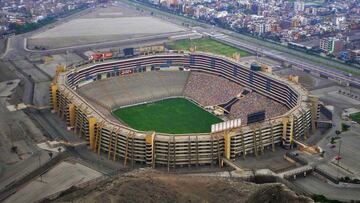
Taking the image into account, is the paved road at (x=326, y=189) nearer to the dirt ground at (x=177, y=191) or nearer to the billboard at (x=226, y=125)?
the billboard at (x=226, y=125)

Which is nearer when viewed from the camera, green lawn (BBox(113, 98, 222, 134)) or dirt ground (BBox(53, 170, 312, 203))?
dirt ground (BBox(53, 170, 312, 203))

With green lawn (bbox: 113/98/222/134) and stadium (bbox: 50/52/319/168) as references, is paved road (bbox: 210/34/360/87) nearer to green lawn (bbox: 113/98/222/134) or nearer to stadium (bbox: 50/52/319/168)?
stadium (bbox: 50/52/319/168)

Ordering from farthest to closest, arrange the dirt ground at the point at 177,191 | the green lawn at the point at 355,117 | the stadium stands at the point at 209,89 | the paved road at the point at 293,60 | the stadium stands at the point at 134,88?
the paved road at the point at 293,60, the stadium stands at the point at 209,89, the stadium stands at the point at 134,88, the green lawn at the point at 355,117, the dirt ground at the point at 177,191

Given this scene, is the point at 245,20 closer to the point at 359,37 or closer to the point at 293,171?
the point at 359,37

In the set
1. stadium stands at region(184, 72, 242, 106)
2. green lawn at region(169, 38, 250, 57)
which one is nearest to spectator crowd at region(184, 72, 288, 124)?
stadium stands at region(184, 72, 242, 106)

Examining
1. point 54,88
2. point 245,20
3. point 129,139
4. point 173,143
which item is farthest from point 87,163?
point 245,20

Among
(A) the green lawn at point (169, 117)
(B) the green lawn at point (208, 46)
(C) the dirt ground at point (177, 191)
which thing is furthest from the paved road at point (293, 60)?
(C) the dirt ground at point (177, 191)

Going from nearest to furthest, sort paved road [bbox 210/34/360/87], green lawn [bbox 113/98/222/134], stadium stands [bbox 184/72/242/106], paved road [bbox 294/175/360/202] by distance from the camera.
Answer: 1. paved road [bbox 294/175/360/202]
2. green lawn [bbox 113/98/222/134]
3. stadium stands [bbox 184/72/242/106]
4. paved road [bbox 210/34/360/87]

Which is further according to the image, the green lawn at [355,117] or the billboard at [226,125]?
the green lawn at [355,117]
